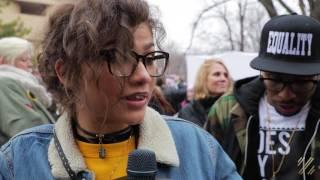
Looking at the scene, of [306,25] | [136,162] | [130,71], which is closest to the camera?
[136,162]

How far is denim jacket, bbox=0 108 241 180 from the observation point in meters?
1.79

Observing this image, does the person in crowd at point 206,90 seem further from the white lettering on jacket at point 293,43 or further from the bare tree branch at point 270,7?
the bare tree branch at point 270,7

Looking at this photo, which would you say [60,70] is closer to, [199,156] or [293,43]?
[199,156]

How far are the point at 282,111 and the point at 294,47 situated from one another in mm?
338

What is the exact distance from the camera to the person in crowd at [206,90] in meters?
5.75

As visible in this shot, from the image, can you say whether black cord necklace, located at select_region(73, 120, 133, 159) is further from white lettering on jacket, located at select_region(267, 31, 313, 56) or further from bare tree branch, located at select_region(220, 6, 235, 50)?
bare tree branch, located at select_region(220, 6, 235, 50)

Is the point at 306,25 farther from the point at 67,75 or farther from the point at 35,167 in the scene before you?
the point at 35,167

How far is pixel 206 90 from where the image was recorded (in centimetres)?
586

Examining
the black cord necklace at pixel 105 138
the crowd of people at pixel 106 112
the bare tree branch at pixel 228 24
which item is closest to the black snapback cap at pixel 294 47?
the crowd of people at pixel 106 112

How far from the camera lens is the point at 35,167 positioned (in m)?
1.80

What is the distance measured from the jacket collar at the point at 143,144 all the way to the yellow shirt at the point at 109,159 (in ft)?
0.12

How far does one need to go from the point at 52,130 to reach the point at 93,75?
30 centimetres

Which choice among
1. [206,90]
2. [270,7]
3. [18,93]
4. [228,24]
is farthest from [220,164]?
[228,24]

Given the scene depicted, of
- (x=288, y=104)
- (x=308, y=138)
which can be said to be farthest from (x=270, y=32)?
(x=308, y=138)
